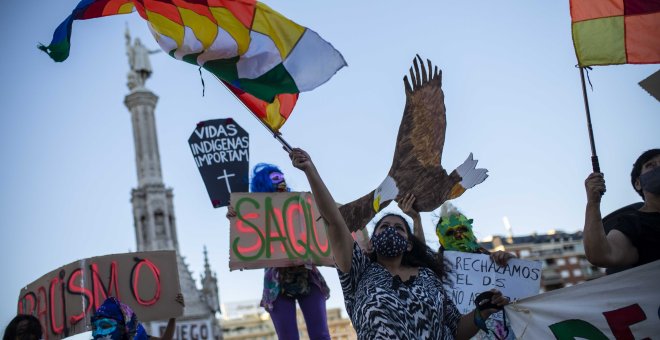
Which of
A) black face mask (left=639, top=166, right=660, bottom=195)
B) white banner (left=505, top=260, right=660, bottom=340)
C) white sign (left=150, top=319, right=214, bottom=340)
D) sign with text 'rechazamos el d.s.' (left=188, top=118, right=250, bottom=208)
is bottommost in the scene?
white banner (left=505, top=260, right=660, bottom=340)

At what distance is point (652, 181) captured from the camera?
4309mm

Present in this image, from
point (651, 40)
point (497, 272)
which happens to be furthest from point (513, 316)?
point (651, 40)

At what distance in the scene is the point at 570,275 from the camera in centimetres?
9862

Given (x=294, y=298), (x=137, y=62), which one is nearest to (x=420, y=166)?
(x=294, y=298)

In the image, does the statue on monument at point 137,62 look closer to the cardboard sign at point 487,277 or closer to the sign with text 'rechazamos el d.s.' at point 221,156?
the sign with text 'rechazamos el d.s.' at point 221,156

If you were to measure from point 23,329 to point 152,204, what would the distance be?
38.3 m

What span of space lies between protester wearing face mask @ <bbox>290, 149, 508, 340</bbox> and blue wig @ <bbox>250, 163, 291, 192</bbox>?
217 cm

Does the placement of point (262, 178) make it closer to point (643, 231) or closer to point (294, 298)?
point (294, 298)

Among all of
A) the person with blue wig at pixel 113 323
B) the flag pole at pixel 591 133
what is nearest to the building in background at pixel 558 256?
the flag pole at pixel 591 133

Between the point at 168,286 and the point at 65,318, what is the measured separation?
0.78 meters

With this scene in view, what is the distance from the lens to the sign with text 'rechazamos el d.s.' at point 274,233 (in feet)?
20.8

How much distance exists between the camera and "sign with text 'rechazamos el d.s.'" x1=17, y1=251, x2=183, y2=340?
6355mm

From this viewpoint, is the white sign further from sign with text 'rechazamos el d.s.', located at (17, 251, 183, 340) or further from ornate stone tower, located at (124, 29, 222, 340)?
sign with text 'rechazamos el d.s.', located at (17, 251, 183, 340)

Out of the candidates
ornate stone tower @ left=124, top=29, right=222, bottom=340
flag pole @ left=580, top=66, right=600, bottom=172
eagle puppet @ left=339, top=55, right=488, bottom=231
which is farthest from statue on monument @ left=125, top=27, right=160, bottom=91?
flag pole @ left=580, top=66, right=600, bottom=172
